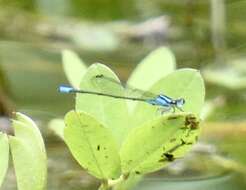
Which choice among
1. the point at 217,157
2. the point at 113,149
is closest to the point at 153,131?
the point at 113,149

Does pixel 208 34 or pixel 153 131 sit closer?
pixel 153 131

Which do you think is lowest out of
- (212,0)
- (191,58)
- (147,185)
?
(147,185)

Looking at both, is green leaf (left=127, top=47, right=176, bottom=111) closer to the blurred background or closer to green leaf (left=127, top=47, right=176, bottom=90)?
green leaf (left=127, top=47, right=176, bottom=90)

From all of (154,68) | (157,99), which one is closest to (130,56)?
(154,68)

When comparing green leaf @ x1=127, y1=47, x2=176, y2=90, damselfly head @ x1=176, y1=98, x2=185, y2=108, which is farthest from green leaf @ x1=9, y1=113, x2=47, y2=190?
green leaf @ x1=127, y1=47, x2=176, y2=90

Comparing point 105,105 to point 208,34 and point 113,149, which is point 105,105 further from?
point 208,34

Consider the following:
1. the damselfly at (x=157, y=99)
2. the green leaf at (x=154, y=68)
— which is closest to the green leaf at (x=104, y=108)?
the damselfly at (x=157, y=99)

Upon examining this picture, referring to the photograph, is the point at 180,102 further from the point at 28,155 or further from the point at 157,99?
the point at 28,155

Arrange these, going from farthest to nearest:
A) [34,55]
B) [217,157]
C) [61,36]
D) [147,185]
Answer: [61,36] < [34,55] < [217,157] < [147,185]
